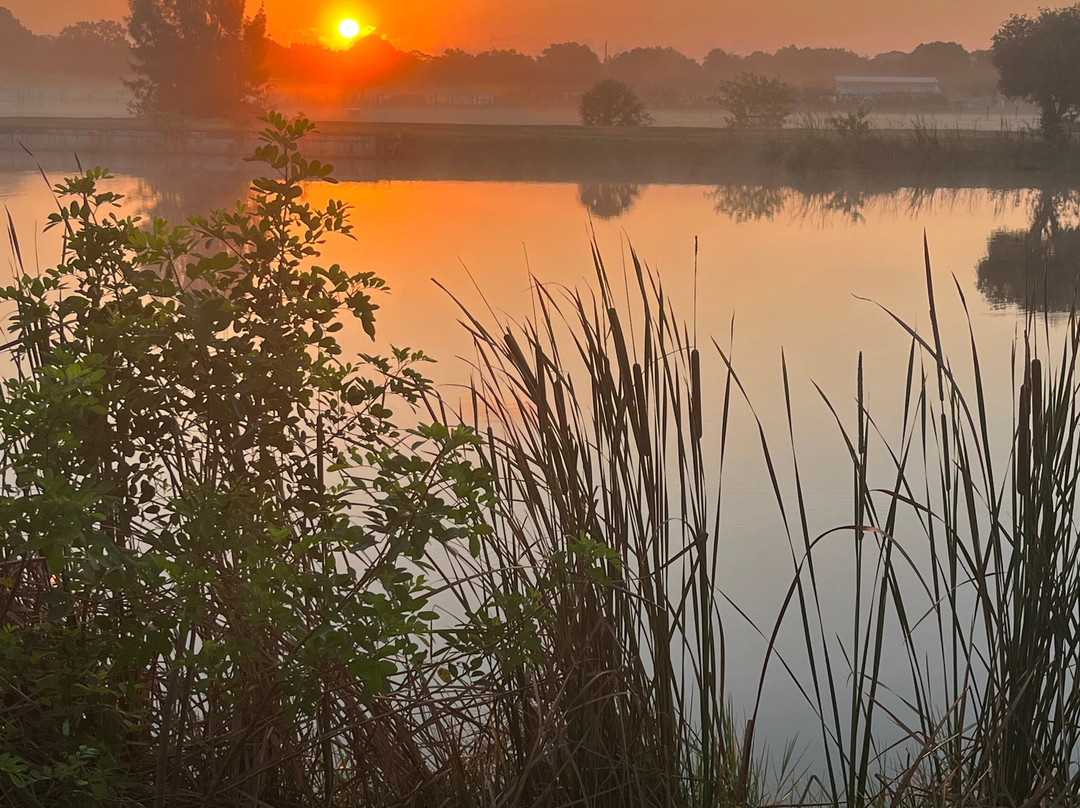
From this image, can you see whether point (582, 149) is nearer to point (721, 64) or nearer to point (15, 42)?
point (721, 64)

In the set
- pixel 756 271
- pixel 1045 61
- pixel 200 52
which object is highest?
pixel 200 52

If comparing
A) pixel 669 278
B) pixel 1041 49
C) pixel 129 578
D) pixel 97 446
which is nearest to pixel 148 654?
pixel 129 578

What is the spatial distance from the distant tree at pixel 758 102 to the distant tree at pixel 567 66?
99.6 inches

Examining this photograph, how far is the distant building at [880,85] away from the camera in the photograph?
21.3 m

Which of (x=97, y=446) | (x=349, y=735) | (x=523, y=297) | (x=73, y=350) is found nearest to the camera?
(x=97, y=446)

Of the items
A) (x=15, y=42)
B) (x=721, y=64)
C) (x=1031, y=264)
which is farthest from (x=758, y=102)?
(x=1031, y=264)

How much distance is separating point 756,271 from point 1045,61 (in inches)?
465

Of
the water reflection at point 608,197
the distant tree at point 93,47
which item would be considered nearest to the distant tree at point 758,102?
the water reflection at point 608,197

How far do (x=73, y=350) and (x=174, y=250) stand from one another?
14cm

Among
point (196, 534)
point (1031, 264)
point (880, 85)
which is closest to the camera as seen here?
point (196, 534)

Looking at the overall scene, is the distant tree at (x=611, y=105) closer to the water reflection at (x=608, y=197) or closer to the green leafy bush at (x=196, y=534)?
the water reflection at (x=608, y=197)

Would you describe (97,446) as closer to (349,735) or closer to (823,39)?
(349,735)

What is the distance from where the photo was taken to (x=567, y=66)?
1975 centimetres

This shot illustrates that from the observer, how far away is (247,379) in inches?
40.5
